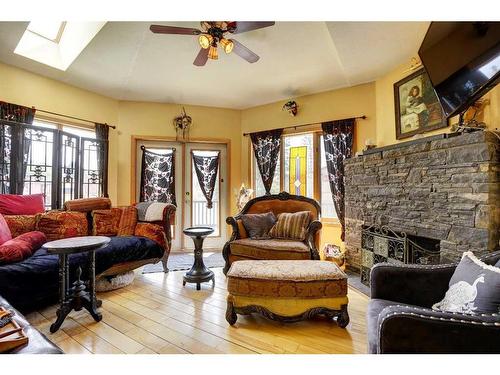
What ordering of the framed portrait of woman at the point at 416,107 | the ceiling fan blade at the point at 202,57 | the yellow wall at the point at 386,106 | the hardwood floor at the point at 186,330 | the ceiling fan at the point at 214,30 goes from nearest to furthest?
the hardwood floor at the point at 186,330 < the ceiling fan at the point at 214,30 < the ceiling fan blade at the point at 202,57 < the framed portrait of woman at the point at 416,107 < the yellow wall at the point at 386,106

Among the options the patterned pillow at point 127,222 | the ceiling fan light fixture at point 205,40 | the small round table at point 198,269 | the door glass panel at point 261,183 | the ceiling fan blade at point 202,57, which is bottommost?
the small round table at point 198,269

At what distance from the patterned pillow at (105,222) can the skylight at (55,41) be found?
1950 millimetres

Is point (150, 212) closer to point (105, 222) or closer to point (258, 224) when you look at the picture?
point (105, 222)

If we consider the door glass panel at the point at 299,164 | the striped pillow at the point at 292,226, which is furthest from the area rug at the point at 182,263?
the door glass panel at the point at 299,164

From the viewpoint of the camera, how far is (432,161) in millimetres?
2240

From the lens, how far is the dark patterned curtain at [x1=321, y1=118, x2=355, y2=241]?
3621mm

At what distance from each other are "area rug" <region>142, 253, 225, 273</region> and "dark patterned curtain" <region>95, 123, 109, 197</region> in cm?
149

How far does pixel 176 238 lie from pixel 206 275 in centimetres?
192

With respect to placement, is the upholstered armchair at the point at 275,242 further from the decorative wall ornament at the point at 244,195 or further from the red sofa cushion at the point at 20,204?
the red sofa cushion at the point at 20,204

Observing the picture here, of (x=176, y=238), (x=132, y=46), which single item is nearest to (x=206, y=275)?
(x=176, y=238)

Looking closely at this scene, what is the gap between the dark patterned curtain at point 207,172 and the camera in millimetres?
4594

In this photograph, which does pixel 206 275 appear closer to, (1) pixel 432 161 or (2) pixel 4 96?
(1) pixel 432 161

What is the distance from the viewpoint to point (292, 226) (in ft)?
10.2

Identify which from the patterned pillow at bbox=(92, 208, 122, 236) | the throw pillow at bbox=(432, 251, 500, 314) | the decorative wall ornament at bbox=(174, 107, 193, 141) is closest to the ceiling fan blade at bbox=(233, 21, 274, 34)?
the throw pillow at bbox=(432, 251, 500, 314)
